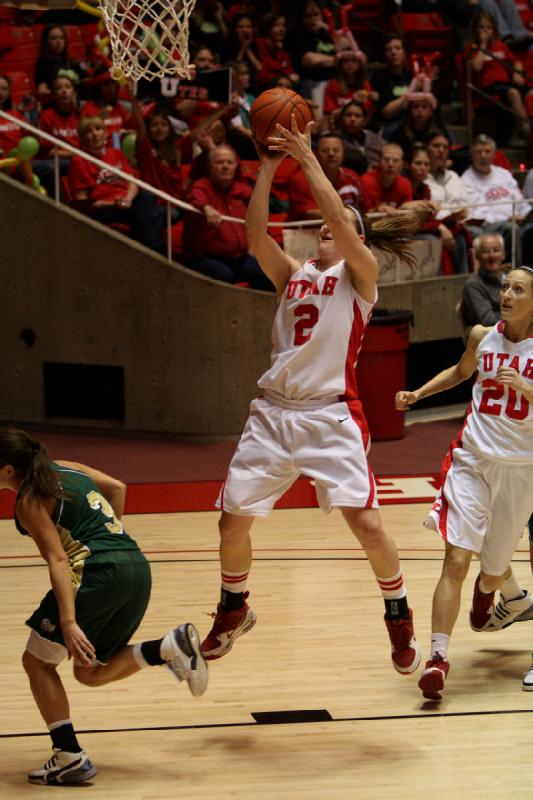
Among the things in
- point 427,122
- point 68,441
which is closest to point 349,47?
point 427,122

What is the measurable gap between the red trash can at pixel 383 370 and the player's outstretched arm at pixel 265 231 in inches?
185

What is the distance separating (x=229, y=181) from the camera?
387 inches

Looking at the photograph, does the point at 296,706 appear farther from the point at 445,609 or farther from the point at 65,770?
the point at 65,770

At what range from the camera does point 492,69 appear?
45.0ft

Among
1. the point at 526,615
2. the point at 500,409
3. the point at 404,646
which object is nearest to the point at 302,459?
the point at 404,646

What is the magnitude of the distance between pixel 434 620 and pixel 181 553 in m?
2.44

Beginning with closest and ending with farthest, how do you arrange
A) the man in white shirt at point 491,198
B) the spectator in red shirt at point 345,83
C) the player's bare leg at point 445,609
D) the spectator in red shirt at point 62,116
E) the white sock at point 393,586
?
the white sock at point 393,586 → the player's bare leg at point 445,609 → the spectator in red shirt at point 62,116 → the man in white shirt at point 491,198 → the spectator in red shirt at point 345,83

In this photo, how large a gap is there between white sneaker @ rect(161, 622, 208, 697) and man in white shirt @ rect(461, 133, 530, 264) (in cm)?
694

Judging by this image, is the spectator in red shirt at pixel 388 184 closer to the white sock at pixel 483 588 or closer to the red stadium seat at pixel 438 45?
the red stadium seat at pixel 438 45

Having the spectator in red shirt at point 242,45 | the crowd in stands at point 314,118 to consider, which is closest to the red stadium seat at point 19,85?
the crowd in stands at point 314,118

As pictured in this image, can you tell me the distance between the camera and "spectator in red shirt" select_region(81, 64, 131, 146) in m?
11.2

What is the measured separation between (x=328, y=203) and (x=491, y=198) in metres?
6.88

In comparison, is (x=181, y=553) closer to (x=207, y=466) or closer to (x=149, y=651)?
(x=207, y=466)

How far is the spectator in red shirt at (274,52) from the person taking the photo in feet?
42.2
